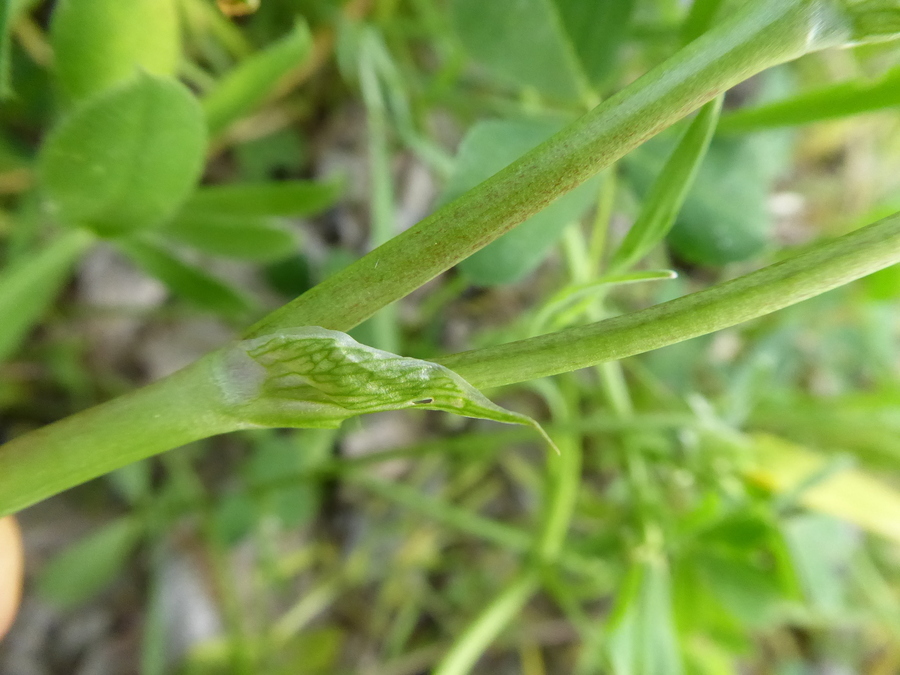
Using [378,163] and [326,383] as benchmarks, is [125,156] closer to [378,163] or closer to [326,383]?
[326,383]

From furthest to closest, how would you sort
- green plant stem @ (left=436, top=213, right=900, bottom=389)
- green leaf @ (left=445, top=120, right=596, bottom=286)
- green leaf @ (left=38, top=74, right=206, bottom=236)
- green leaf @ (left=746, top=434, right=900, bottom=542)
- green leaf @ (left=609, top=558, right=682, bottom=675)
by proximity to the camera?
1. green leaf @ (left=746, top=434, right=900, bottom=542)
2. green leaf @ (left=609, top=558, right=682, bottom=675)
3. green leaf @ (left=445, top=120, right=596, bottom=286)
4. green leaf @ (left=38, top=74, right=206, bottom=236)
5. green plant stem @ (left=436, top=213, right=900, bottom=389)

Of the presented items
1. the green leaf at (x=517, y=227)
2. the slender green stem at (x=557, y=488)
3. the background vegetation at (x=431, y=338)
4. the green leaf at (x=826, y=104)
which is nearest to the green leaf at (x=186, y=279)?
the background vegetation at (x=431, y=338)

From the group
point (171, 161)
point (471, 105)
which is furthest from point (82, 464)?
point (471, 105)

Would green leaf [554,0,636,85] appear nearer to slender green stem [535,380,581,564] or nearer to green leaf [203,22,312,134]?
green leaf [203,22,312,134]

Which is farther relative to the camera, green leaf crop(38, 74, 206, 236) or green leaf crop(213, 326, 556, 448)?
green leaf crop(38, 74, 206, 236)

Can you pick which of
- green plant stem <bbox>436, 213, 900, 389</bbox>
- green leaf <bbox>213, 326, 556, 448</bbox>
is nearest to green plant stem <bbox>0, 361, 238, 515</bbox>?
green leaf <bbox>213, 326, 556, 448</bbox>

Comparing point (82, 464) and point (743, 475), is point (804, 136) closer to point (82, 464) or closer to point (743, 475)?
point (743, 475)
